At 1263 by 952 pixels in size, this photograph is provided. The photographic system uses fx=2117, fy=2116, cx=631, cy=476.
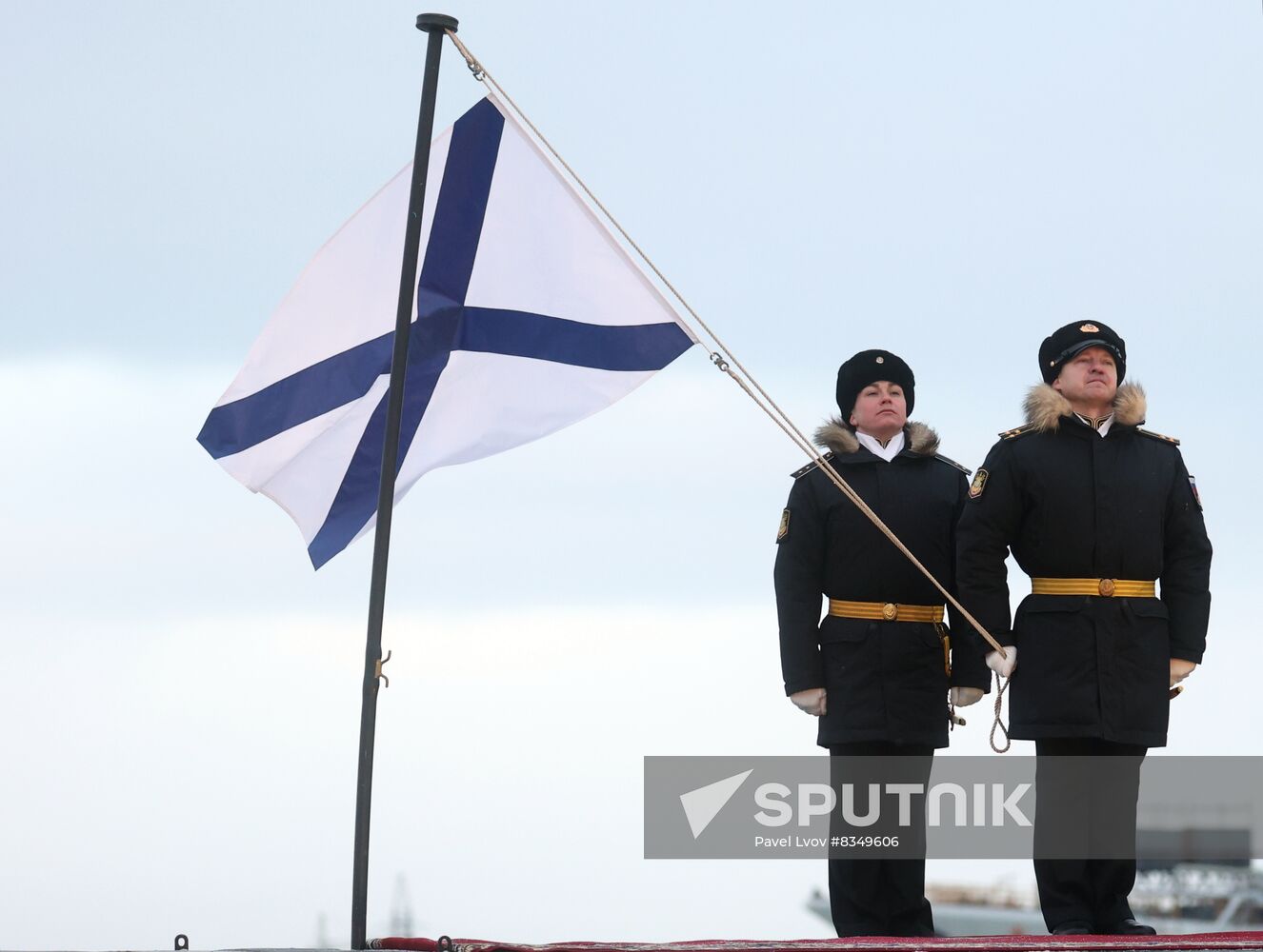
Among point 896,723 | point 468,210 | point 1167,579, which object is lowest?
point 896,723

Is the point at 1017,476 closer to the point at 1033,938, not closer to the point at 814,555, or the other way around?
the point at 814,555

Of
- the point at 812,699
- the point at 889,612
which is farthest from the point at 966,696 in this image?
the point at 812,699

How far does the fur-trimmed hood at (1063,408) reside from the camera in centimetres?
810

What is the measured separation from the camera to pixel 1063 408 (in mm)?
8109

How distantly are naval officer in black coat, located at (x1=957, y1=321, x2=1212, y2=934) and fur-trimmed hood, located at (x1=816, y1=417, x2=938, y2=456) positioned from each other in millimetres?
572

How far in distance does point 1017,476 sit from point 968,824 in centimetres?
150

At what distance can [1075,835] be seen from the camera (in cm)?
787

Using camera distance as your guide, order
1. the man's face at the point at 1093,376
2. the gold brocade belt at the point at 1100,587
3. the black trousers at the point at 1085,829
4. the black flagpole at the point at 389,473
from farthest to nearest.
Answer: the man's face at the point at 1093,376
the gold brocade belt at the point at 1100,587
the black trousers at the point at 1085,829
the black flagpole at the point at 389,473

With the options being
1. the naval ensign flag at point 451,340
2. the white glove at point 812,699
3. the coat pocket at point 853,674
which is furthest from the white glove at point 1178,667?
the naval ensign flag at point 451,340

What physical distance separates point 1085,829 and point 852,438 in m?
1.86

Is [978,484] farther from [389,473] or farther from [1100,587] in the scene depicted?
[389,473]

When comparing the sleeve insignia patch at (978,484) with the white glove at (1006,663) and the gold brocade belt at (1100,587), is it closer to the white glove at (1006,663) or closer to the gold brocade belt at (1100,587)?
the gold brocade belt at (1100,587)

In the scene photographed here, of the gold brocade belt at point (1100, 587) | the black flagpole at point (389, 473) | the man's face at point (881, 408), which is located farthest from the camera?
the man's face at point (881, 408)

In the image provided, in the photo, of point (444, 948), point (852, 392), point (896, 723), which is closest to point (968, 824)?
point (896, 723)
